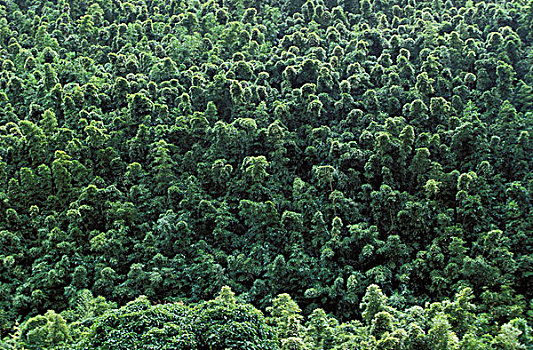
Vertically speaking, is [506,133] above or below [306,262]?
above

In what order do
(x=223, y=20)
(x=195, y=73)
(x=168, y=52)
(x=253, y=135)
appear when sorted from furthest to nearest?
1. (x=223, y=20)
2. (x=168, y=52)
3. (x=195, y=73)
4. (x=253, y=135)

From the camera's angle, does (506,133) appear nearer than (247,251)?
No

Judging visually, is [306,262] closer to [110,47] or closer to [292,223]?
[292,223]

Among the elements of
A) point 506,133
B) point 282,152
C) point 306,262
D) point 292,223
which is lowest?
point 306,262

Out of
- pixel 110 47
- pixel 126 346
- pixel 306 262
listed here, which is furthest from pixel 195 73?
pixel 126 346

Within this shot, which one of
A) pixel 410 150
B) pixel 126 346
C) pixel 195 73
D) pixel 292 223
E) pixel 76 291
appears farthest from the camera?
pixel 195 73

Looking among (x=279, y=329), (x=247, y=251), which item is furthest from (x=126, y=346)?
(x=247, y=251)
